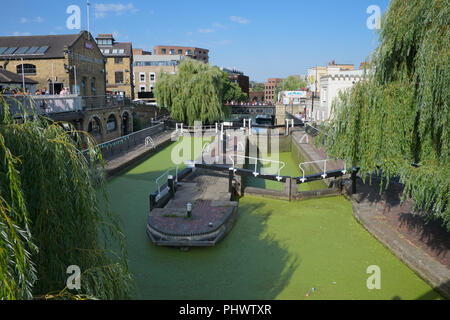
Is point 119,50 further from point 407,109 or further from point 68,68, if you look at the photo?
point 407,109

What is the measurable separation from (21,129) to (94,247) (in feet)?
6.35

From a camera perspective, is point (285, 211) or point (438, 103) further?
point (285, 211)

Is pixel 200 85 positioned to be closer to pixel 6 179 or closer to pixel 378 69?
pixel 378 69

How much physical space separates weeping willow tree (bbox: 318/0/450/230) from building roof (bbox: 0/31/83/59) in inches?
953

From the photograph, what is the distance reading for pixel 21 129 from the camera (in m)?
4.38

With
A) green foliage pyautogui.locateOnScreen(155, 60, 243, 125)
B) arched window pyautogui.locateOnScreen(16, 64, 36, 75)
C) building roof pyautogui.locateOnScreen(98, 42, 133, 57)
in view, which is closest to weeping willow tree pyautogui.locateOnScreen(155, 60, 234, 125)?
green foliage pyautogui.locateOnScreen(155, 60, 243, 125)

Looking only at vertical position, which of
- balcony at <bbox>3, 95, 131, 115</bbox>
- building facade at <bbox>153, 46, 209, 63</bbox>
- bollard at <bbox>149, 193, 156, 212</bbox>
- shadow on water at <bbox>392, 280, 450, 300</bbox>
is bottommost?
shadow on water at <bbox>392, 280, 450, 300</bbox>

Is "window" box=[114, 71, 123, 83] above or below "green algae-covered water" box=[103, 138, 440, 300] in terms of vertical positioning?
above

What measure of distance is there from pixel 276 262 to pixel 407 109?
532 centimetres

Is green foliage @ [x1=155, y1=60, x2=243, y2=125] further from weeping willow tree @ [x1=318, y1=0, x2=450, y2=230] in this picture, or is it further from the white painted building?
weeping willow tree @ [x1=318, y1=0, x2=450, y2=230]

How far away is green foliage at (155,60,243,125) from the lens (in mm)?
34344

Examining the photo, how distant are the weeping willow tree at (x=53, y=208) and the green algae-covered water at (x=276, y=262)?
260 centimetres

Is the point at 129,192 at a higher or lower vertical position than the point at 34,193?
lower
